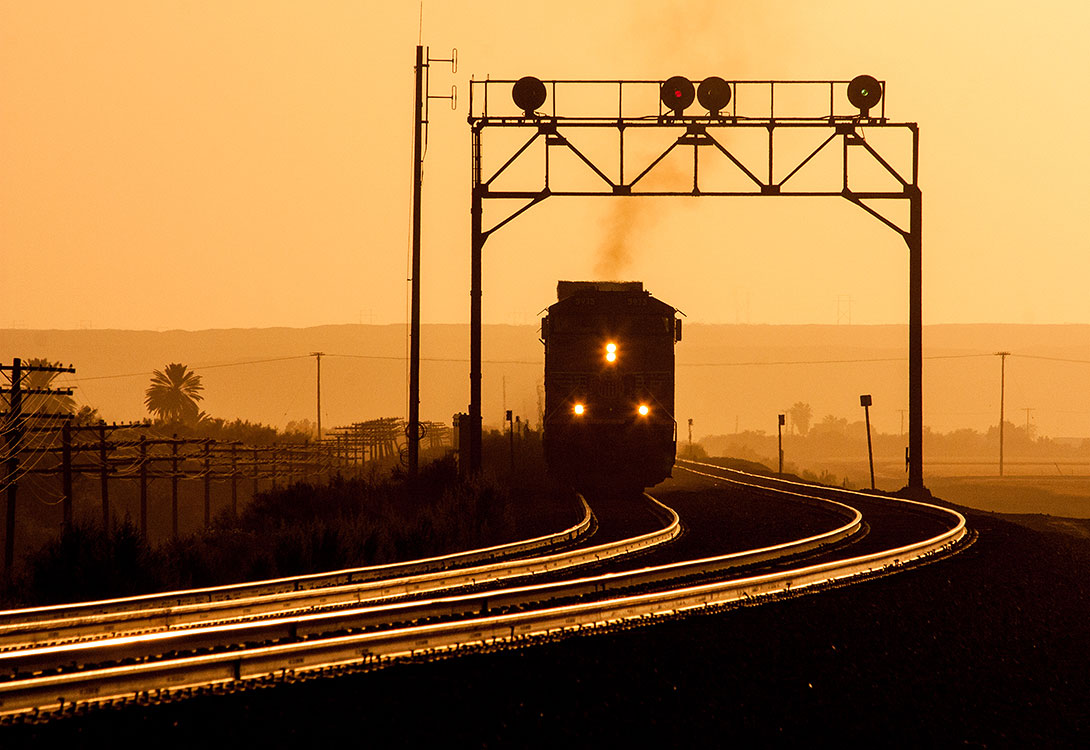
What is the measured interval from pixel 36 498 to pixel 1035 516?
205 ft

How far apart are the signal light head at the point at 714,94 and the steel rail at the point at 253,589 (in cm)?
1452

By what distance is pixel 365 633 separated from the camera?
8.71m

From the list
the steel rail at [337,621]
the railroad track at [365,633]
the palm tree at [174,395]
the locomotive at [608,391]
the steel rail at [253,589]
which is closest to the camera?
the railroad track at [365,633]

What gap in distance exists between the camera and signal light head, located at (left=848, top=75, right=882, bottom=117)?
28.2 m

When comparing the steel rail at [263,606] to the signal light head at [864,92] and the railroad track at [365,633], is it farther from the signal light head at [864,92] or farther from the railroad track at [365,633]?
the signal light head at [864,92]

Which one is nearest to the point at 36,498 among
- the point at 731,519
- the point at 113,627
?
the point at 731,519

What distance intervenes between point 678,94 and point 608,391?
736 centimetres

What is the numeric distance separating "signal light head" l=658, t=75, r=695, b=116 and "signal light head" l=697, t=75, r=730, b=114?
0.29m

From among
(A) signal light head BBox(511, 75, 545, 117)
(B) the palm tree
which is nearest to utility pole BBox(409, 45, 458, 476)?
(A) signal light head BBox(511, 75, 545, 117)

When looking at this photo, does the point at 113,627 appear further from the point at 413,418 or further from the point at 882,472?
the point at 882,472

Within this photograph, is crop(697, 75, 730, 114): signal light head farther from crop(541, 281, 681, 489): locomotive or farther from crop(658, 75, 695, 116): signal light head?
crop(541, 281, 681, 489): locomotive

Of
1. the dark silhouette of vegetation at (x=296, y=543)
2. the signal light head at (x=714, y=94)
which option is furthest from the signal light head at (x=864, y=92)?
the dark silhouette of vegetation at (x=296, y=543)

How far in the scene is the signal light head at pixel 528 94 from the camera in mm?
27516

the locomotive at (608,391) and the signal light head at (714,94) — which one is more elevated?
the signal light head at (714,94)
